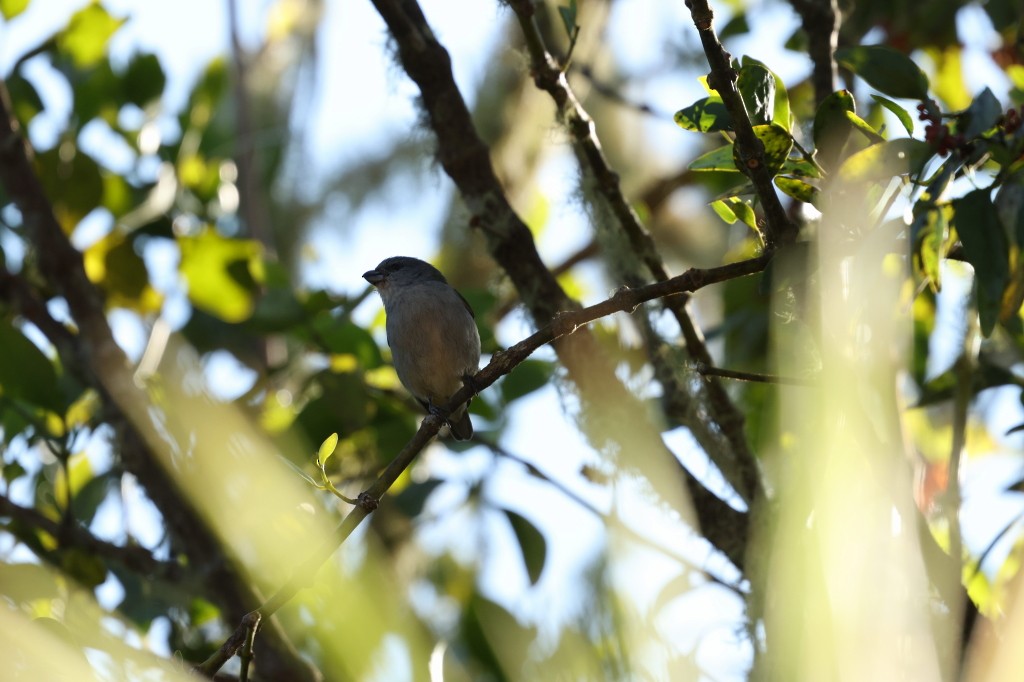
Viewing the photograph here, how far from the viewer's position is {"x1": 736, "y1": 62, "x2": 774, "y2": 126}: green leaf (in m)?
2.13

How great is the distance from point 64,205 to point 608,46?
3.01 m

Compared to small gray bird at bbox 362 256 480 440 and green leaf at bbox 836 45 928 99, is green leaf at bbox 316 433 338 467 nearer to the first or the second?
green leaf at bbox 836 45 928 99

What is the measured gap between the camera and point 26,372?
11.4 feet

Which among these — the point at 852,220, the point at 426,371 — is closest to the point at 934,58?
the point at 426,371

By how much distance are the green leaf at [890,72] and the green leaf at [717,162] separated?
0.36 m

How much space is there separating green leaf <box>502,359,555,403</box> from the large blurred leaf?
4.04 feet

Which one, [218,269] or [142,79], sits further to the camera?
[142,79]

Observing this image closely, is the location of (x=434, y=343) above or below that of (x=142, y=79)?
below

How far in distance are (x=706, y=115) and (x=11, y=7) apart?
126 inches

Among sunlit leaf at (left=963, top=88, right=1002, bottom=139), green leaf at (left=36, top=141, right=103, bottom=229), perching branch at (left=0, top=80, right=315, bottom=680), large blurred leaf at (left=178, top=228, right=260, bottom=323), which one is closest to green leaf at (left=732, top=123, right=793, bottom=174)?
sunlit leaf at (left=963, top=88, right=1002, bottom=139)

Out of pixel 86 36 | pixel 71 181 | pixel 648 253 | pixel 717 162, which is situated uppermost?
pixel 86 36

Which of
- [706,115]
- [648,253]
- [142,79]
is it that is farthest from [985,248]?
[142,79]

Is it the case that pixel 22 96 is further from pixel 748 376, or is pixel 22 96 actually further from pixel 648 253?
pixel 748 376

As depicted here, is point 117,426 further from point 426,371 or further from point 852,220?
point 852,220
